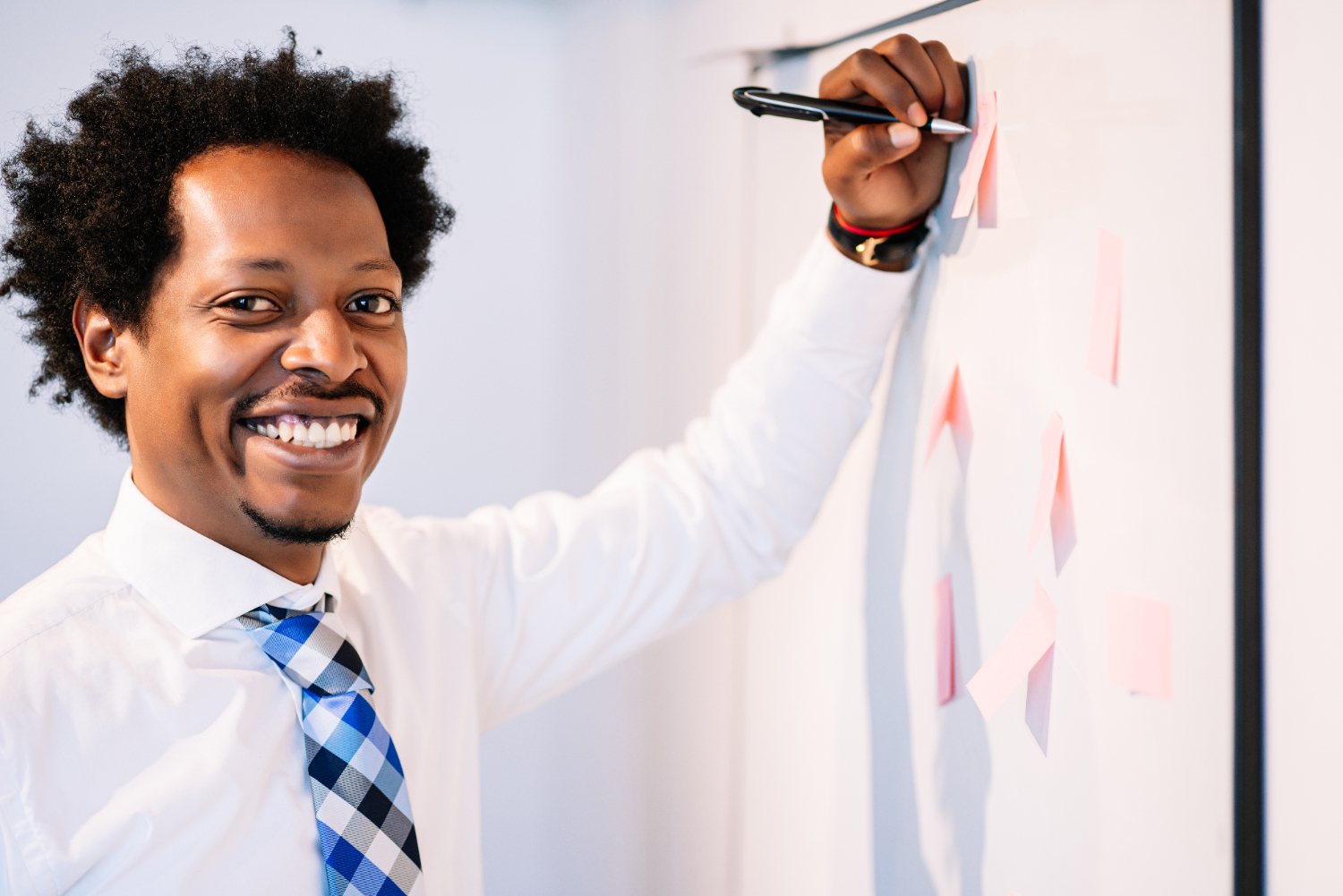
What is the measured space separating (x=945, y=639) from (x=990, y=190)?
422 mm

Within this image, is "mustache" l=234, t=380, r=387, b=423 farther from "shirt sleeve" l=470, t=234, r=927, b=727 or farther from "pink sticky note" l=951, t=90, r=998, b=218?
"pink sticky note" l=951, t=90, r=998, b=218

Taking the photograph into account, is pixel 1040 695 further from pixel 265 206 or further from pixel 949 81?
pixel 265 206

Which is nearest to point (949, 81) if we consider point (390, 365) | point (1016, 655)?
point (1016, 655)

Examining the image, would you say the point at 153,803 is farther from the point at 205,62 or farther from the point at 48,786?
the point at 205,62

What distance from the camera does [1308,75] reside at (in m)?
0.57

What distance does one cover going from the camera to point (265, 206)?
0.91 m

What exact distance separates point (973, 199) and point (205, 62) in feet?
2.78

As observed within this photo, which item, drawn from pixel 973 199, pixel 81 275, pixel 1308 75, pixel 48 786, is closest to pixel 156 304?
pixel 81 275

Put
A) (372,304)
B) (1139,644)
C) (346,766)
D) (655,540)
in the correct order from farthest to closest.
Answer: (655,540) → (372,304) → (346,766) → (1139,644)

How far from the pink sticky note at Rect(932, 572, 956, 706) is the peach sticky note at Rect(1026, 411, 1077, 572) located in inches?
6.1

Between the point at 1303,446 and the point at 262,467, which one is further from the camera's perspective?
the point at 262,467

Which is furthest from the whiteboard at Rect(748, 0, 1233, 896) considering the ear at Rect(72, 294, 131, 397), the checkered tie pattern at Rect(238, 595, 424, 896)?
the ear at Rect(72, 294, 131, 397)

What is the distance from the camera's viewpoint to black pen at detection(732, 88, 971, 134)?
879 mm

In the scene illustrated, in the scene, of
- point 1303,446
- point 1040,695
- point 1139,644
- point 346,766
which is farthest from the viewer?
point 346,766
